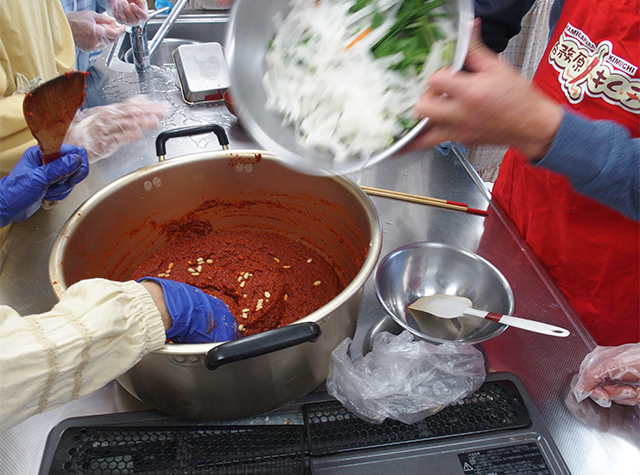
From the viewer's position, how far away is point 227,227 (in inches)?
50.2

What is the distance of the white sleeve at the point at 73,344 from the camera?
50 cm

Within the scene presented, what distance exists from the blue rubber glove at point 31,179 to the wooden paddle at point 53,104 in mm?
107

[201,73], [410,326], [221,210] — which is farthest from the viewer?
[201,73]

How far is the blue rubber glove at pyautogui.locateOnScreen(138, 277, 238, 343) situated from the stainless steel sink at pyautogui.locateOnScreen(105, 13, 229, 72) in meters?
1.93

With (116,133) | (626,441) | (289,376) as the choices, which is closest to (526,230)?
(626,441)

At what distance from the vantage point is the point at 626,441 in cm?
82

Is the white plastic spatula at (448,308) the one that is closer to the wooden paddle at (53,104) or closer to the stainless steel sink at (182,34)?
the wooden paddle at (53,104)

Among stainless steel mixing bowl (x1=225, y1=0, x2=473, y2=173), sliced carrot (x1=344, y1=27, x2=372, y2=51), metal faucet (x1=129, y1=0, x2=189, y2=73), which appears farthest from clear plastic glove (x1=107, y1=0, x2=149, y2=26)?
sliced carrot (x1=344, y1=27, x2=372, y2=51)

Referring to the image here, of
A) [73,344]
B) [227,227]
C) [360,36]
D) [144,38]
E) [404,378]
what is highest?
[360,36]

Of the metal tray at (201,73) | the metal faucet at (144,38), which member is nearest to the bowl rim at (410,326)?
the metal tray at (201,73)

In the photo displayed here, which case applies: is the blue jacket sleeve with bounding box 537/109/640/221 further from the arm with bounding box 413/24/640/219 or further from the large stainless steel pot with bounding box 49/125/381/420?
the large stainless steel pot with bounding box 49/125/381/420

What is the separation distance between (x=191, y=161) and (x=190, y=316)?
0.52 metres

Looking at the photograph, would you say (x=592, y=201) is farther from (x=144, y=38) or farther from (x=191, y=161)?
(x=144, y=38)

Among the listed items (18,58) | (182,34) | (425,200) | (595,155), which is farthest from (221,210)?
(182,34)
